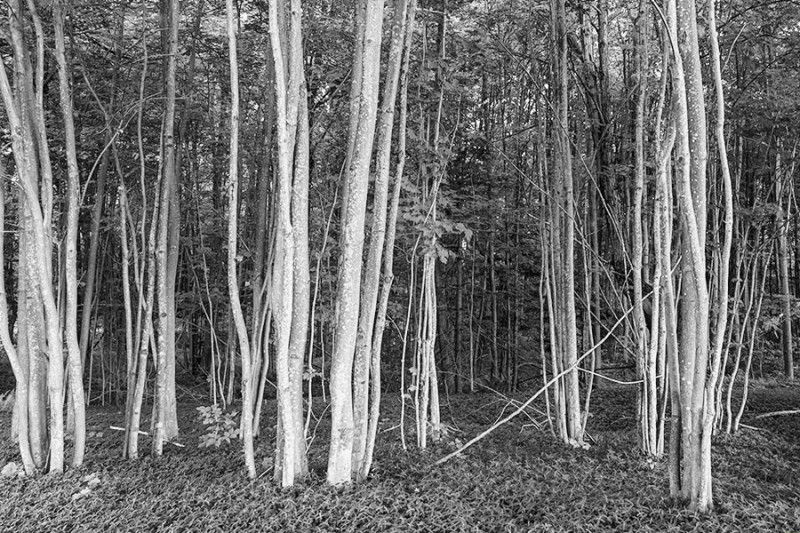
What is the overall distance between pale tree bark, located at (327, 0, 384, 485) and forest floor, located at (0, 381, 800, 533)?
0.90ft

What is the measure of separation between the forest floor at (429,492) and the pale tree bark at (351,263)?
10.8 inches

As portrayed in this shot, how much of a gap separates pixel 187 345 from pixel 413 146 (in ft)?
29.8

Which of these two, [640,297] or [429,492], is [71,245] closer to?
[429,492]

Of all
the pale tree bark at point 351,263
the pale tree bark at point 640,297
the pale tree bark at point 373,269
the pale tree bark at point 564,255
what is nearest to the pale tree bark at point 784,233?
the pale tree bark at point 640,297

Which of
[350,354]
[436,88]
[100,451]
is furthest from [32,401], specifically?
[436,88]

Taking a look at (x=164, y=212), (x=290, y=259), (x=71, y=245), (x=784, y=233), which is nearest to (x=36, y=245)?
(x=71, y=245)

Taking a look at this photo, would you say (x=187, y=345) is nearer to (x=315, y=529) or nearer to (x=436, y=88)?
(x=436, y=88)

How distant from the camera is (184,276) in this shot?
10555 mm

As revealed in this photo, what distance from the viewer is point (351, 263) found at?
317 centimetres

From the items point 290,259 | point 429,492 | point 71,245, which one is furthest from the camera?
point 71,245

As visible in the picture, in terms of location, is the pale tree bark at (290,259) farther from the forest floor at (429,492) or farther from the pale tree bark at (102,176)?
the pale tree bark at (102,176)

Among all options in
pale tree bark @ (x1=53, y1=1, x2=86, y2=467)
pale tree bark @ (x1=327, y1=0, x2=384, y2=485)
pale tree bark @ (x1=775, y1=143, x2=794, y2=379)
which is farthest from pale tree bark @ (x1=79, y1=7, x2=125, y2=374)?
pale tree bark @ (x1=775, y1=143, x2=794, y2=379)

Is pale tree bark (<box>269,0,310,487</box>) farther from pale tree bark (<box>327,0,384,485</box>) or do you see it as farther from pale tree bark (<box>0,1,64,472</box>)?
pale tree bark (<box>0,1,64,472</box>)

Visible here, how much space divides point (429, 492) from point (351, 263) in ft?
4.88
